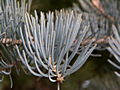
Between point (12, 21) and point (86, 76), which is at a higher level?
point (12, 21)

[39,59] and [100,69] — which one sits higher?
[39,59]

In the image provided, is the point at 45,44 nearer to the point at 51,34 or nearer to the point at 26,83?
the point at 51,34

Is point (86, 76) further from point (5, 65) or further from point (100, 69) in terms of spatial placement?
point (5, 65)

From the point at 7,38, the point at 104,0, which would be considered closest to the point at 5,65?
the point at 7,38

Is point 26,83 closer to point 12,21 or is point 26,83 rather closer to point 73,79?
point 73,79

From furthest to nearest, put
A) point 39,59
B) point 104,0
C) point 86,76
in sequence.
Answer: point 86,76
point 104,0
point 39,59

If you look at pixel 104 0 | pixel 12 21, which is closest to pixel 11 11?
pixel 12 21

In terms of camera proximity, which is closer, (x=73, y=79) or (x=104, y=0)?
(x=104, y=0)

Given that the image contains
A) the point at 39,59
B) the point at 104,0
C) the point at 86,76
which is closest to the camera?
the point at 39,59

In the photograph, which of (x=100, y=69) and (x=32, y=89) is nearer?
(x=100, y=69)
